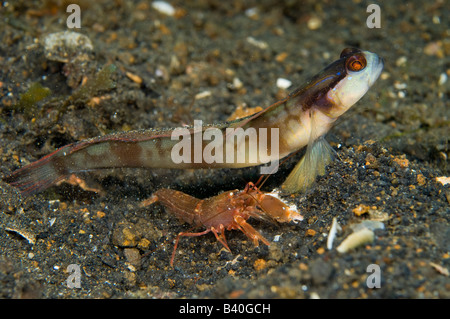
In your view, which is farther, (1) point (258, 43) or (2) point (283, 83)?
(1) point (258, 43)

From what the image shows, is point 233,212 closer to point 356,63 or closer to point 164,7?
point 356,63

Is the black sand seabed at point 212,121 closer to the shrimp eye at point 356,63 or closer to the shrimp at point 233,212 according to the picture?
the shrimp at point 233,212

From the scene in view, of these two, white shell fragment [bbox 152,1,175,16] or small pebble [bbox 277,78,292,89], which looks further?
white shell fragment [bbox 152,1,175,16]

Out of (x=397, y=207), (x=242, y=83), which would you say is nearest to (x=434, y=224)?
(x=397, y=207)

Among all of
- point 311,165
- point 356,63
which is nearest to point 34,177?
point 311,165

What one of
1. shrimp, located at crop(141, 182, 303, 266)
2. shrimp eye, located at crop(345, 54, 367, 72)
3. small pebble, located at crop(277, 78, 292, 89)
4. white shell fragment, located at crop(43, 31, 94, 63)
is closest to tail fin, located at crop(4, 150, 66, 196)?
shrimp, located at crop(141, 182, 303, 266)

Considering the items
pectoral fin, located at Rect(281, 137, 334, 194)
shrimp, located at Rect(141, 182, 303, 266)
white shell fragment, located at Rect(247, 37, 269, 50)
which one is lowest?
shrimp, located at Rect(141, 182, 303, 266)

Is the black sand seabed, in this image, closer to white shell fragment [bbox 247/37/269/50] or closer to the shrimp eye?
white shell fragment [bbox 247/37/269/50]
